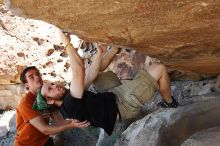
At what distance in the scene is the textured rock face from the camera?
2.36 metres

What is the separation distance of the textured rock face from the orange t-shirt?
3.93 feet

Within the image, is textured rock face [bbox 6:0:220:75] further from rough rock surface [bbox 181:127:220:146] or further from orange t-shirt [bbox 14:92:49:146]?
orange t-shirt [bbox 14:92:49:146]

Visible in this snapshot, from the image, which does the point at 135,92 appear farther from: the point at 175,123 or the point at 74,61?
the point at 74,61

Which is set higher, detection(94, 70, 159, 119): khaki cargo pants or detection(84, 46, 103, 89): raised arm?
detection(84, 46, 103, 89): raised arm

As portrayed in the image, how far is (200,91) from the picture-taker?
4.39m

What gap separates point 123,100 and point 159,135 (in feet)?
1.56

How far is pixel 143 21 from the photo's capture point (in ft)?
8.59

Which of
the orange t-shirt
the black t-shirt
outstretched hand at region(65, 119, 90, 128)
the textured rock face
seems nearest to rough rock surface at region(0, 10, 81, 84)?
the orange t-shirt

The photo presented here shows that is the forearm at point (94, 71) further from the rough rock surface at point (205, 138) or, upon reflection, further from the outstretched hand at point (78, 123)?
the rough rock surface at point (205, 138)

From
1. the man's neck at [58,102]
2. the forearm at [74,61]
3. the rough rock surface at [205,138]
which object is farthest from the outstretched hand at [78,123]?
the rough rock surface at [205,138]

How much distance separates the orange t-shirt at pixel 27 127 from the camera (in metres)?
3.87

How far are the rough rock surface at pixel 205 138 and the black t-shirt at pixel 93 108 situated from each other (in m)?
0.76

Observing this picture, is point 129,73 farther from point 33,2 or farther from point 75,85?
point 33,2

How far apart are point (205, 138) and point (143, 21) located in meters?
1.56
